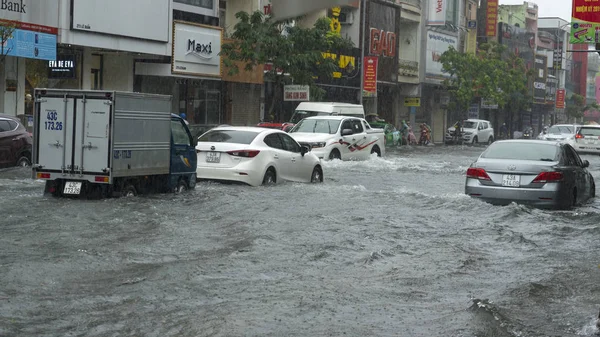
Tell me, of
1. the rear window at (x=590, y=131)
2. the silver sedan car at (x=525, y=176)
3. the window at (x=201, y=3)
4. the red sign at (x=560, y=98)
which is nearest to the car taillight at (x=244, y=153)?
the silver sedan car at (x=525, y=176)

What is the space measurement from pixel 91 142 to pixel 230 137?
402 centimetres

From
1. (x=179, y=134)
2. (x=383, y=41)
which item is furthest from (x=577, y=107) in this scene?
(x=179, y=134)

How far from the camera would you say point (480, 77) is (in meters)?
62.5

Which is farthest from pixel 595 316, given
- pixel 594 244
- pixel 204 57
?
pixel 204 57

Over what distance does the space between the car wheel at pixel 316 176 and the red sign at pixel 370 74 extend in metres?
27.9

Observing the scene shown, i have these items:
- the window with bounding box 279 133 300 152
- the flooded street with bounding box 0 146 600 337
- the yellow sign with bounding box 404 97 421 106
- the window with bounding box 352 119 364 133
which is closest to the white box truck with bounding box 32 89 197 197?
the flooded street with bounding box 0 146 600 337

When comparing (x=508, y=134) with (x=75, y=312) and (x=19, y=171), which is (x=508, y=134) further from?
(x=75, y=312)

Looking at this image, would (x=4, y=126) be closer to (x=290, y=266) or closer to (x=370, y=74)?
(x=290, y=266)

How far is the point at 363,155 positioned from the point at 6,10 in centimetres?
1105

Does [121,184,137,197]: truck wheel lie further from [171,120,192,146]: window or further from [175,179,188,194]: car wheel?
[171,120,192,146]: window

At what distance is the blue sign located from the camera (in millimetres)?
25578

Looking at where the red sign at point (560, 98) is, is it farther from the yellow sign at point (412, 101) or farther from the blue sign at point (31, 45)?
the blue sign at point (31, 45)

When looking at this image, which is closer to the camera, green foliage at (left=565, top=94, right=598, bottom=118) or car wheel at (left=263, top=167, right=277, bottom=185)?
car wheel at (left=263, top=167, right=277, bottom=185)

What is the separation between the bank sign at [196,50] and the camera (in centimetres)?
3253
